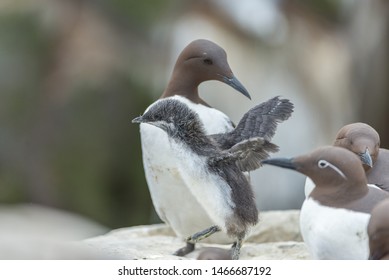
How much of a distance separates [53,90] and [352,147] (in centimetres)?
465

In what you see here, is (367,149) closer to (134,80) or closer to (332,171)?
(332,171)

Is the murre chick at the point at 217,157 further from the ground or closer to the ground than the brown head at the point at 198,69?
closer to the ground

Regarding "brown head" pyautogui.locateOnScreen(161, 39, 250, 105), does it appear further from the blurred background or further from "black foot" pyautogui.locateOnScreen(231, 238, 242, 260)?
the blurred background

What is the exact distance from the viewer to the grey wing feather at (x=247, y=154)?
7.91 feet

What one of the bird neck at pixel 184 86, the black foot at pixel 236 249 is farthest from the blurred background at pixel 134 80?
the black foot at pixel 236 249

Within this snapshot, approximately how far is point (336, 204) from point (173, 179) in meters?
0.65

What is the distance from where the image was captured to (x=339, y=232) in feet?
7.23

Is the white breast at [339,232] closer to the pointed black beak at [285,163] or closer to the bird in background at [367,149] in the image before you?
the pointed black beak at [285,163]

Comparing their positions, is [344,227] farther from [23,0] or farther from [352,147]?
[23,0]

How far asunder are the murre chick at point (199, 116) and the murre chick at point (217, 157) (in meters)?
0.16

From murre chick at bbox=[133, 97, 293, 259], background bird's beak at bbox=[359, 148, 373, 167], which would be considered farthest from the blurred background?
background bird's beak at bbox=[359, 148, 373, 167]

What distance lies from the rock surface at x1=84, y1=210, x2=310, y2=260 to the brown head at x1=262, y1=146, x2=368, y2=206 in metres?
0.47

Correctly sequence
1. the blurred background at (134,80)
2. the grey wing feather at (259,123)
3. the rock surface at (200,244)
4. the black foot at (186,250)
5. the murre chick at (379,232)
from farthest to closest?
1. the blurred background at (134,80)
2. the black foot at (186,250)
3. the rock surface at (200,244)
4. the grey wing feather at (259,123)
5. the murre chick at (379,232)

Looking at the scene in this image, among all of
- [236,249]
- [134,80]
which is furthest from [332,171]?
[134,80]
